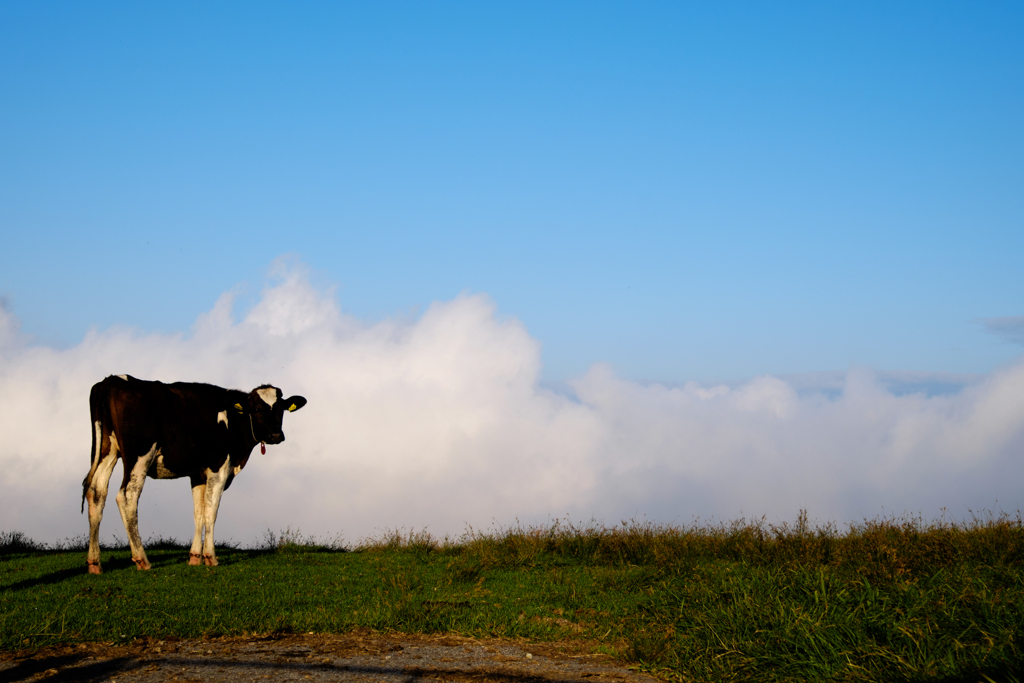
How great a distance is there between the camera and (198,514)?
14805 millimetres

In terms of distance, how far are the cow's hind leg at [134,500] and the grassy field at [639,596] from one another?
487 millimetres

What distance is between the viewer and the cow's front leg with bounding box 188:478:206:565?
46.9 feet

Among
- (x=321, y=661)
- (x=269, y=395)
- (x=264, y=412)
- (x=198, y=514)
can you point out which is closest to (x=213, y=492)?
(x=198, y=514)

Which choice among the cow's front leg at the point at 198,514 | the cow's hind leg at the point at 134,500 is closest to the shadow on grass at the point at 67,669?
the cow's hind leg at the point at 134,500

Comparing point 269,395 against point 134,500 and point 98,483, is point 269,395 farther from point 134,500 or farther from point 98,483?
point 98,483

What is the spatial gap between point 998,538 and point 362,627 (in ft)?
35.5

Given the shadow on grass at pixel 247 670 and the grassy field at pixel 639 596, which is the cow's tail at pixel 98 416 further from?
the shadow on grass at pixel 247 670

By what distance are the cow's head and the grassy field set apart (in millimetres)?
2367

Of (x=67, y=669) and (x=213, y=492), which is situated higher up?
(x=213, y=492)

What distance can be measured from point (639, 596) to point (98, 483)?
9.42 metres

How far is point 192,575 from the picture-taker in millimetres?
12852

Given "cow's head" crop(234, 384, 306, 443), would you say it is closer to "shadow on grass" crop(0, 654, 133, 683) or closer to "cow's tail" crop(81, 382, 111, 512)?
"cow's tail" crop(81, 382, 111, 512)

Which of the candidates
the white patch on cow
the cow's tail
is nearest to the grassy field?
the cow's tail

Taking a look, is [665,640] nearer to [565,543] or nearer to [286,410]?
[565,543]
